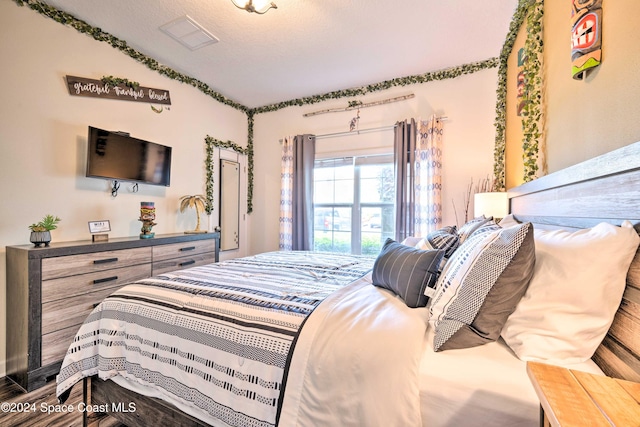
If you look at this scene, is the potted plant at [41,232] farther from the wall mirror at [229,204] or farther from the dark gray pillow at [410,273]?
the dark gray pillow at [410,273]

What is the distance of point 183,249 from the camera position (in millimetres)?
2848

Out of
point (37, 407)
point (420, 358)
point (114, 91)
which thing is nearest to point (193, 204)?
point (114, 91)

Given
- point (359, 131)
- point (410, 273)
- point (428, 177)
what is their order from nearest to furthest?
point (410, 273), point (428, 177), point (359, 131)

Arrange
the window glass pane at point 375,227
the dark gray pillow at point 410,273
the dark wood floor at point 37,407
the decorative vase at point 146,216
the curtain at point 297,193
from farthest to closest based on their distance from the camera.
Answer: the curtain at point 297,193, the window glass pane at point 375,227, the decorative vase at point 146,216, the dark wood floor at point 37,407, the dark gray pillow at point 410,273

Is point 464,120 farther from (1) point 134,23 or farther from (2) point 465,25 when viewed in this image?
(1) point 134,23

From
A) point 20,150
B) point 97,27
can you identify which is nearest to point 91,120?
point 20,150

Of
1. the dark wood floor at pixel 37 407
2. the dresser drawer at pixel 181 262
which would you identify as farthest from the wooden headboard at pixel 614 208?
the dresser drawer at pixel 181 262

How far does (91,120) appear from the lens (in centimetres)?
245

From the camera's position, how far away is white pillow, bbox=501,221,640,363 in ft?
2.30

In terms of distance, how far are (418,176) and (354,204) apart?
950 mm

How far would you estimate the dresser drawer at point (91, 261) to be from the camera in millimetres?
1831

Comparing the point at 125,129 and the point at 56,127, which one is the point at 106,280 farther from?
the point at 125,129

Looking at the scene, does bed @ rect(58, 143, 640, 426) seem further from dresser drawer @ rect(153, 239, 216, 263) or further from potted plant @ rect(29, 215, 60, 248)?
dresser drawer @ rect(153, 239, 216, 263)

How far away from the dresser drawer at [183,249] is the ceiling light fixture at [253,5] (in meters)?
2.28
